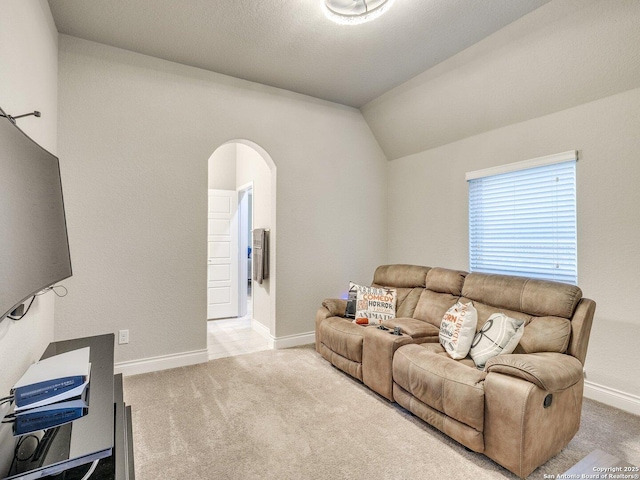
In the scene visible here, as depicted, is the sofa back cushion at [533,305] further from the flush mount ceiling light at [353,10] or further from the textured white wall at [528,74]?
the flush mount ceiling light at [353,10]

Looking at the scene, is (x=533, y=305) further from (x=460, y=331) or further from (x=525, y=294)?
(x=460, y=331)

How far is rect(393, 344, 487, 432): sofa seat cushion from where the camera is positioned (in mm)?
1941

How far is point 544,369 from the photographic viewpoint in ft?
5.99

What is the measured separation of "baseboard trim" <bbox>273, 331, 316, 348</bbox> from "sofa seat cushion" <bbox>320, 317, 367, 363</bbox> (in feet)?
2.25

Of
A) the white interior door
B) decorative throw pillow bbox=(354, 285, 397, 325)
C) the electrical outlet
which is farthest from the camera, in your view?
the white interior door

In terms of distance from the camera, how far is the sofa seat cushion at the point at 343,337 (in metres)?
2.95

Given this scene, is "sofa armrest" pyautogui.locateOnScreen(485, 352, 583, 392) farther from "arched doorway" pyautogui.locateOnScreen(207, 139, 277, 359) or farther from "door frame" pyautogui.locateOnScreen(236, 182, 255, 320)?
"door frame" pyautogui.locateOnScreen(236, 182, 255, 320)

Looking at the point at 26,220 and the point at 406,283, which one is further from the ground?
the point at 26,220

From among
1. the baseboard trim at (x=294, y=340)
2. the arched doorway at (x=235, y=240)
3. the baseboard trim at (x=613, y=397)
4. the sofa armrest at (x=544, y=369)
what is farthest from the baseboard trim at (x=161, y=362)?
the baseboard trim at (x=613, y=397)

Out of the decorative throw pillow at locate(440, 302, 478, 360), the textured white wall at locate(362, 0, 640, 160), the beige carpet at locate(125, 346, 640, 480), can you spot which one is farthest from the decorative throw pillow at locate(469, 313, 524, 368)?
the textured white wall at locate(362, 0, 640, 160)

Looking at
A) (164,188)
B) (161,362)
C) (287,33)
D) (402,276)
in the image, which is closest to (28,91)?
(164,188)

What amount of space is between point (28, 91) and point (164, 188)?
1.37 metres

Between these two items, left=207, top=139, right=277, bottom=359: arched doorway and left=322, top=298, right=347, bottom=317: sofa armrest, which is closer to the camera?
left=322, top=298, right=347, bottom=317: sofa armrest

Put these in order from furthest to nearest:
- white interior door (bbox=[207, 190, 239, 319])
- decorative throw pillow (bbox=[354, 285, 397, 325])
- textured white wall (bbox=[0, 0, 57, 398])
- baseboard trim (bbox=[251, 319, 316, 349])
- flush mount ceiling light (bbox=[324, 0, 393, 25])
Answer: white interior door (bbox=[207, 190, 239, 319]) → baseboard trim (bbox=[251, 319, 316, 349]) → decorative throw pillow (bbox=[354, 285, 397, 325]) → flush mount ceiling light (bbox=[324, 0, 393, 25]) → textured white wall (bbox=[0, 0, 57, 398])
